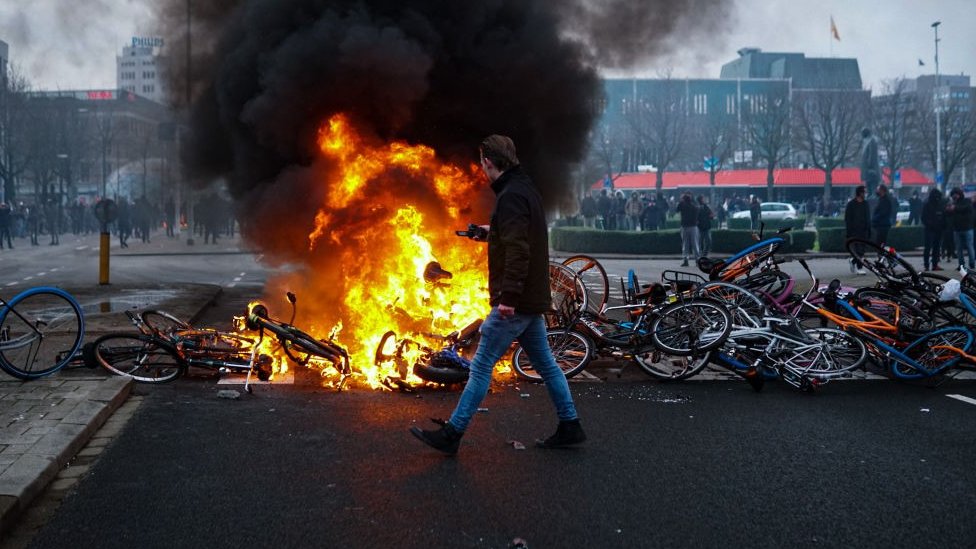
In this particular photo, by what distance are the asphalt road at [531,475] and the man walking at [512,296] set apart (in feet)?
0.54

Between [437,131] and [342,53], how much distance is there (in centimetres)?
139

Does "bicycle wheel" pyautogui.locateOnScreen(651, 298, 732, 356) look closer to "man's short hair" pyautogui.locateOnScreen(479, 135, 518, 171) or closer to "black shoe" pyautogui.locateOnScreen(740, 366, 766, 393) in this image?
"black shoe" pyautogui.locateOnScreen(740, 366, 766, 393)

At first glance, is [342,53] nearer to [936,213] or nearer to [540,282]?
[540,282]

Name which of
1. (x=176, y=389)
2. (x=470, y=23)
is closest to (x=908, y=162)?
(x=470, y=23)

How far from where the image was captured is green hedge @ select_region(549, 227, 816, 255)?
2645 centimetres

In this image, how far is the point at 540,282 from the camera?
5.18m

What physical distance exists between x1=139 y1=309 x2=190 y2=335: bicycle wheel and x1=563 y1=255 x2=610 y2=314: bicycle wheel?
3.69 meters

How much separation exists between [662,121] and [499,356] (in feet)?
181

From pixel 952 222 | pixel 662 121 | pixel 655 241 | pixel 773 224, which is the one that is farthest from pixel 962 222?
pixel 662 121

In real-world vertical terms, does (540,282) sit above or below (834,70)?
below

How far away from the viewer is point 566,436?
206 inches

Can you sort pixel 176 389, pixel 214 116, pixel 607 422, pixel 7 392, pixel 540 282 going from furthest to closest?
pixel 214 116 < pixel 176 389 < pixel 7 392 < pixel 607 422 < pixel 540 282

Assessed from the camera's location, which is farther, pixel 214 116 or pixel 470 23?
pixel 214 116

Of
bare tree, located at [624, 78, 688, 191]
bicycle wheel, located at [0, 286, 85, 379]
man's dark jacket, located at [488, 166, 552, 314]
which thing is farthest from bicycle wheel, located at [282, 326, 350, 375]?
bare tree, located at [624, 78, 688, 191]
